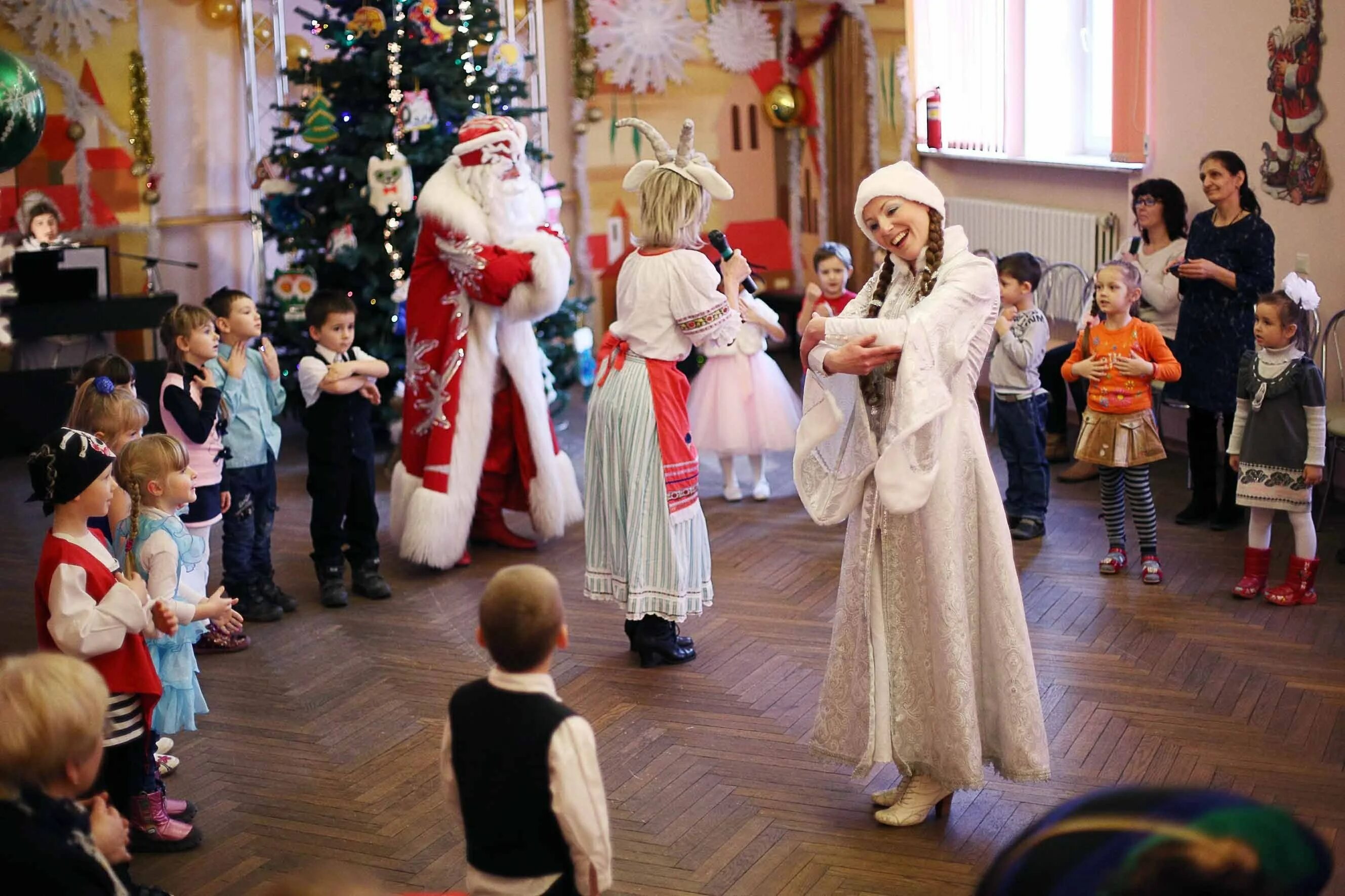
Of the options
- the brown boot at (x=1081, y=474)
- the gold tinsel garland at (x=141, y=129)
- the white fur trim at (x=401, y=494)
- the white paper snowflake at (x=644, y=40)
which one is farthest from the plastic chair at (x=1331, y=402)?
the gold tinsel garland at (x=141, y=129)

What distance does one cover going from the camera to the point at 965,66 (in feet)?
29.1

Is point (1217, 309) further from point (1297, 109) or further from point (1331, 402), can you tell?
point (1297, 109)

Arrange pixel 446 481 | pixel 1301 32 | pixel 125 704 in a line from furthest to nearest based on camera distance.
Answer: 1. pixel 1301 32
2. pixel 446 481
3. pixel 125 704

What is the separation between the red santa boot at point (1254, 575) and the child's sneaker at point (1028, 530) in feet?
3.24

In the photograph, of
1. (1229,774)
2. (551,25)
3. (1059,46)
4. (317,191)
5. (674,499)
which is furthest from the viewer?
(551,25)

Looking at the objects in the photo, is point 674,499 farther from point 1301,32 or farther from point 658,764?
point 1301,32

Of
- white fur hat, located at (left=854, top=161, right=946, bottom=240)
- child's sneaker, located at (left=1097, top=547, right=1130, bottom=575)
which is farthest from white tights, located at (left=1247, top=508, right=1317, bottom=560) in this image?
white fur hat, located at (left=854, top=161, right=946, bottom=240)

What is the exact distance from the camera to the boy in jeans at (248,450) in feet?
16.3

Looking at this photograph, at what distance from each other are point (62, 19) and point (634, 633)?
620 cm

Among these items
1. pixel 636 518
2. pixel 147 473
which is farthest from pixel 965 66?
pixel 147 473

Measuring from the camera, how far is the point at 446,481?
5.84m

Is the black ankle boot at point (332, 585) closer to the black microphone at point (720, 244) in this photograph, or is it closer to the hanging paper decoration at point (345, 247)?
the black microphone at point (720, 244)

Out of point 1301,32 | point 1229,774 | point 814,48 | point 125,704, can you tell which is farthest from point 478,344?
point 814,48

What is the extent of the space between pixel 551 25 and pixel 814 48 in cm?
182
